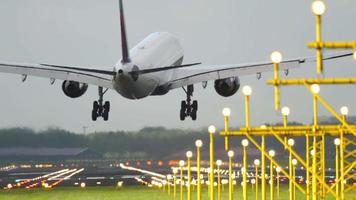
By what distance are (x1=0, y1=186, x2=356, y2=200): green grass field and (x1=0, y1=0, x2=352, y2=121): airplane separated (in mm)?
14448

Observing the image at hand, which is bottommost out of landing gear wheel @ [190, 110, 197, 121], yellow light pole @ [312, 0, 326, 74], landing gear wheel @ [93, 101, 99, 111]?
yellow light pole @ [312, 0, 326, 74]

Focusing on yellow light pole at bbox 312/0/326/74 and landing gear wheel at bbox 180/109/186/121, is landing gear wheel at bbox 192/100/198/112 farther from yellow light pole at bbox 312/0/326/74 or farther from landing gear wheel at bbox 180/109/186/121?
yellow light pole at bbox 312/0/326/74

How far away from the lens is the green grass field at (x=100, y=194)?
10481 centimetres

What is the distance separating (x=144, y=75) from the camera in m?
82.1

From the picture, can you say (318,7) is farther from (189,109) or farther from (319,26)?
(189,109)

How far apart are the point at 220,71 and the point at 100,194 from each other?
92.9 ft

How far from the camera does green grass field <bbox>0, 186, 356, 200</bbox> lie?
104812 mm

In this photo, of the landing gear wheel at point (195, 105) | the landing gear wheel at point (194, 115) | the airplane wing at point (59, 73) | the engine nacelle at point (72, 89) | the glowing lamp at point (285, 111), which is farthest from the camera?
the landing gear wheel at point (195, 105)

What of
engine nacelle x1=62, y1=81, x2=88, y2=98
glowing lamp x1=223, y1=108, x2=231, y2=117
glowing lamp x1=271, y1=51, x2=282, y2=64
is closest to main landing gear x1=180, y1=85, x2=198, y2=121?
engine nacelle x1=62, y1=81, x2=88, y2=98

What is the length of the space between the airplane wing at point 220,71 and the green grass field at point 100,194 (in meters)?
16.4

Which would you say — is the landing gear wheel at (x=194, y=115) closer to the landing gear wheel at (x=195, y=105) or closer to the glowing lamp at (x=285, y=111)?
the landing gear wheel at (x=195, y=105)

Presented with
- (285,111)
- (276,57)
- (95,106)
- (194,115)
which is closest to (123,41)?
(95,106)

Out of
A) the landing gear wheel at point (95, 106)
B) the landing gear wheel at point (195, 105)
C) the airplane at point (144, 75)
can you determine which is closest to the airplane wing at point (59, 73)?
the airplane at point (144, 75)

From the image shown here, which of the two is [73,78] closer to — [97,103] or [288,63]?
[97,103]
